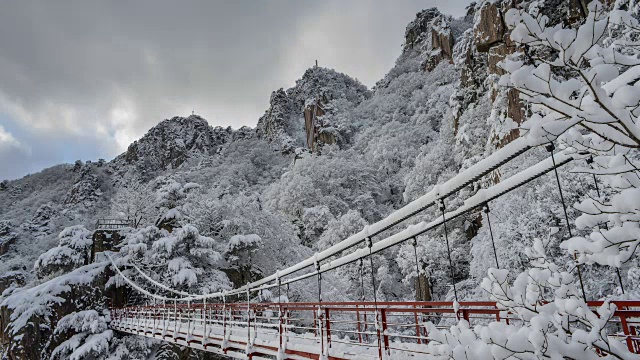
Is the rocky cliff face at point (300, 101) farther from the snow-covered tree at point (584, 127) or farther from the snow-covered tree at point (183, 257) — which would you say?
the snow-covered tree at point (584, 127)

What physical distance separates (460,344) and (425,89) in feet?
126

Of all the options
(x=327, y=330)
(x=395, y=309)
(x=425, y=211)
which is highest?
(x=425, y=211)

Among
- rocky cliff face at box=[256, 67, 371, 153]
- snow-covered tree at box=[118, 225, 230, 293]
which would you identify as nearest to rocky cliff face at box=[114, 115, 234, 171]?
rocky cliff face at box=[256, 67, 371, 153]

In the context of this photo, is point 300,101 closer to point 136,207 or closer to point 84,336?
point 136,207

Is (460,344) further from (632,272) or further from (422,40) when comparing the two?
(422,40)

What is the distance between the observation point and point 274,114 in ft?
170

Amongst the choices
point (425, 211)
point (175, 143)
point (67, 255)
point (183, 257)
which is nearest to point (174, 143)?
point (175, 143)

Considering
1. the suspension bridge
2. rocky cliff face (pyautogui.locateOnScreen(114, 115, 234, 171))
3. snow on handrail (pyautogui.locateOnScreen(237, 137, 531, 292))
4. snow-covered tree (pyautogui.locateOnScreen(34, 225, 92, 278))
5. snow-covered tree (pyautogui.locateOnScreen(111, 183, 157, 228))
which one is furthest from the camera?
rocky cliff face (pyautogui.locateOnScreen(114, 115, 234, 171))

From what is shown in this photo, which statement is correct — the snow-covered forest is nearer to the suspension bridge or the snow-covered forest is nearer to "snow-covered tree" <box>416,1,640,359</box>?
"snow-covered tree" <box>416,1,640,359</box>

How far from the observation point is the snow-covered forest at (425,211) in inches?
47.4

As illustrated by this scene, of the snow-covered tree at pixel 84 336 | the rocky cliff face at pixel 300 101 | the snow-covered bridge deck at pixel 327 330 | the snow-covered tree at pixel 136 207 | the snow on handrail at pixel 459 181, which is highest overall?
the rocky cliff face at pixel 300 101

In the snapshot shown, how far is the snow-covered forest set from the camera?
1.20 meters

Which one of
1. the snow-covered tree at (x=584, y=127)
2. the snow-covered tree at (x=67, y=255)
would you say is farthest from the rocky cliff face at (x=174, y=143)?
the snow-covered tree at (x=584, y=127)

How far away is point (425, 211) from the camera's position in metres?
18.3
